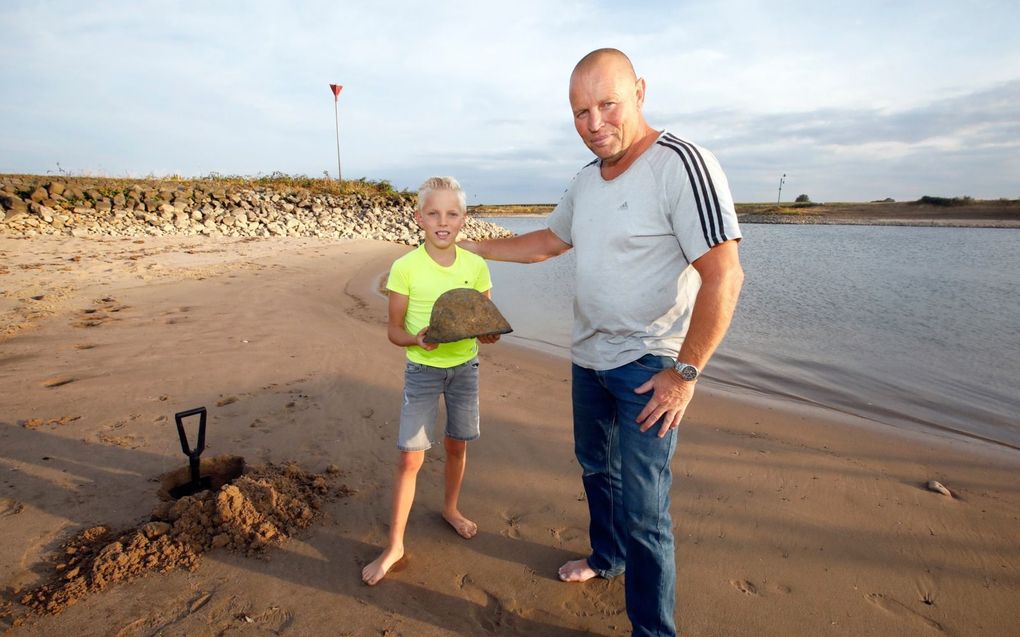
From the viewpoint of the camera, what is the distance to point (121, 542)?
2537mm

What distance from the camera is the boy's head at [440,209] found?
2559 mm

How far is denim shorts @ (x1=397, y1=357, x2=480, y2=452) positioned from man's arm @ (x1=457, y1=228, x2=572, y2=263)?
64 centimetres

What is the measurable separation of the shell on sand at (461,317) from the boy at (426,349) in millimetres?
90

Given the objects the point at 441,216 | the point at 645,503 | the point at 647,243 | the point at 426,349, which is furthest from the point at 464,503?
the point at 647,243

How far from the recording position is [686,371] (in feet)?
6.10

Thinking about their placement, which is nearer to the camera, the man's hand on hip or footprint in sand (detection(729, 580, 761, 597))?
the man's hand on hip

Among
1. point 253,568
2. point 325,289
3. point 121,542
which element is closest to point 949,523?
point 253,568

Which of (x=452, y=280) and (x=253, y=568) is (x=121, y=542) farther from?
(x=452, y=280)

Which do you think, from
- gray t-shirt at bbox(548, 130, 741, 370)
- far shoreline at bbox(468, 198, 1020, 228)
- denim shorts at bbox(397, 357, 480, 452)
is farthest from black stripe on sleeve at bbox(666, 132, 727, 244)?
far shoreline at bbox(468, 198, 1020, 228)

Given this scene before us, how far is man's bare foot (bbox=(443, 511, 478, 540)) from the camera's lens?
9.73 feet

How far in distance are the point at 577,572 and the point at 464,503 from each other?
0.95 metres

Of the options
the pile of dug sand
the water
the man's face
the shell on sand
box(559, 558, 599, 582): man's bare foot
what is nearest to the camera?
the man's face

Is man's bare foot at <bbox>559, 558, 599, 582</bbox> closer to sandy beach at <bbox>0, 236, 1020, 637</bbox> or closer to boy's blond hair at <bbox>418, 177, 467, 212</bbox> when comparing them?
sandy beach at <bbox>0, 236, 1020, 637</bbox>

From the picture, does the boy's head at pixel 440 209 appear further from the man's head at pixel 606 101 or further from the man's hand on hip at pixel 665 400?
the man's hand on hip at pixel 665 400
